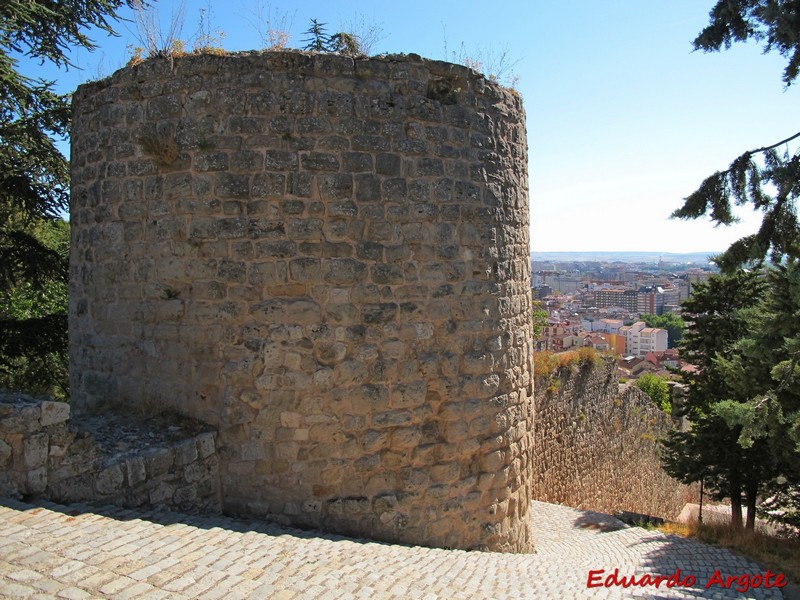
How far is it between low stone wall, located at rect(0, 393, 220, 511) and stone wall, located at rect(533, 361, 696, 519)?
7.71 metres

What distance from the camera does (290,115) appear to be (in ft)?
17.9

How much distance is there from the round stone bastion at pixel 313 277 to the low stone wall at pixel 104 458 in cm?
24

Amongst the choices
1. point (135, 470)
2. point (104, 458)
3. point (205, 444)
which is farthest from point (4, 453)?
point (205, 444)

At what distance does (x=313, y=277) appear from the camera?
17.9 ft

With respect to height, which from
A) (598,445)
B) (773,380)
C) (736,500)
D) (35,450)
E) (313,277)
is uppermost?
(313,277)

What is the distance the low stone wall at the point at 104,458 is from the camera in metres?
4.39

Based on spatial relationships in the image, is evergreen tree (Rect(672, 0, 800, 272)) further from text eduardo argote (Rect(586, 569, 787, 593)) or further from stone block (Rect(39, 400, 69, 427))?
stone block (Rect(39, 400, 69, 427))

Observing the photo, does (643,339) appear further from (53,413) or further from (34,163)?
(53,413)

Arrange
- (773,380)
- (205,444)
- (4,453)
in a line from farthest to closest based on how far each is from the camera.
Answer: (773,380), (205,444), (4,453)

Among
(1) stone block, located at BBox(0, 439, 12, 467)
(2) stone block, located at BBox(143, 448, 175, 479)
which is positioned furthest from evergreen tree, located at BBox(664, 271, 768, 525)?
(1) stone block, located at BBox(0, 439, 12, 467)

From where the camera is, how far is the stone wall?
479 inches

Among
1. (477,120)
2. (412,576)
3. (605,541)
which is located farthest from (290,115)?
(605,541)

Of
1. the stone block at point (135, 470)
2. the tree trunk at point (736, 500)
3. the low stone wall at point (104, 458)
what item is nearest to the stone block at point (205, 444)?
the low stone wall at point (104, 458)

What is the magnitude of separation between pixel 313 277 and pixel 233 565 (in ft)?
7.71
